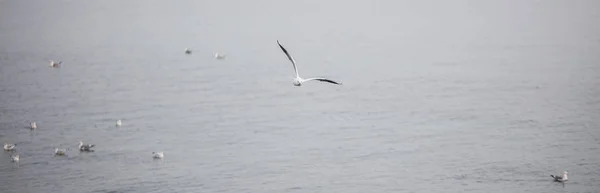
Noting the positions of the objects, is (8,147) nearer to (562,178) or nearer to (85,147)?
(85,147)

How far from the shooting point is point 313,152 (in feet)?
128

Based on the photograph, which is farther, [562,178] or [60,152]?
[60,152]

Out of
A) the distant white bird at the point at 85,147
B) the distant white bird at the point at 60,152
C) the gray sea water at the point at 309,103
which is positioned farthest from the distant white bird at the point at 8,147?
the distant white bird at the point at 85,147

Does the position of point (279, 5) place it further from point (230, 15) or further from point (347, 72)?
point (347, 72)

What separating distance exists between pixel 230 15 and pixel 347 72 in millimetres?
27780

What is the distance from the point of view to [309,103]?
47875mm

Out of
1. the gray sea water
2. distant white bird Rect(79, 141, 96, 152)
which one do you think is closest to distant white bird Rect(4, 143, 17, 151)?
the gray sea water

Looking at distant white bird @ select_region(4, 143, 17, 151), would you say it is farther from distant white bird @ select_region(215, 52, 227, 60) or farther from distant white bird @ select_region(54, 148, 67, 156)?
distant white bird @ select_region(215, 52, 227, 60)

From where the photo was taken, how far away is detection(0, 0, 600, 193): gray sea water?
36.2 m

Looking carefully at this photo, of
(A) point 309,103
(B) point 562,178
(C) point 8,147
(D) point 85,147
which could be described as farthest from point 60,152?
(B) point 562,178

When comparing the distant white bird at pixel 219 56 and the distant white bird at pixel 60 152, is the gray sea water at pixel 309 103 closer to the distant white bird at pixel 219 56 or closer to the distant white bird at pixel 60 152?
the distant white bird at pixel 219 56

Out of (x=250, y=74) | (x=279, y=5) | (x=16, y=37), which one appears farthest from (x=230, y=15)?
(x=250, y=74)

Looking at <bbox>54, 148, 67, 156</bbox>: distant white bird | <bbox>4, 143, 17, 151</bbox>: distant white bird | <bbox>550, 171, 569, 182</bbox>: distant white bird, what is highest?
<bbox>4, 143, 17, 151</bbox>: distant white bird

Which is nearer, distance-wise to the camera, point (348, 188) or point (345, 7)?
point (348, 188)
